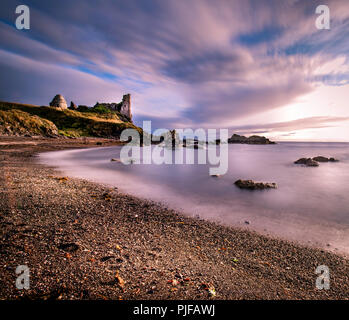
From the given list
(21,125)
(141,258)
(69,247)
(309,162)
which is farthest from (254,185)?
(21,125)

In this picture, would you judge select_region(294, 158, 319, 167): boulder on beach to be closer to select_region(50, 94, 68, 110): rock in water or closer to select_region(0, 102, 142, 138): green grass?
select_region(0, 102, 142, 138): green grass

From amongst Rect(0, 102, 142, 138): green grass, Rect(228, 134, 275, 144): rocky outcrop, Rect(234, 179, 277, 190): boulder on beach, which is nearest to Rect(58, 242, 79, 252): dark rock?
Rect(234, 179, 277, 190): boulder on beach

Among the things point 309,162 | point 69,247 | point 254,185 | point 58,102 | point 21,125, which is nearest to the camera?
point 69,247

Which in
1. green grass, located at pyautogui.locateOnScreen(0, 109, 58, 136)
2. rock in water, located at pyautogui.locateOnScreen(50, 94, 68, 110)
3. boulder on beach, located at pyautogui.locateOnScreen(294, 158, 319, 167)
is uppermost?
rock in water, located at pyautogui.locateOnScreen(50, 94, 68, 110)

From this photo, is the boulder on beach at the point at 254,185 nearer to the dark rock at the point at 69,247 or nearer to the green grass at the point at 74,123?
the dark rock at the point at 69,247

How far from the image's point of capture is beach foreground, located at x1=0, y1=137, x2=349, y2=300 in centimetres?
347

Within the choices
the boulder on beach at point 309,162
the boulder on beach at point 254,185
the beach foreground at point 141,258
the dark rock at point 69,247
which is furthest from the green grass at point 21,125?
the boulder on beach at point 309,162

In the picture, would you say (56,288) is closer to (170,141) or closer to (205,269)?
(205,269)

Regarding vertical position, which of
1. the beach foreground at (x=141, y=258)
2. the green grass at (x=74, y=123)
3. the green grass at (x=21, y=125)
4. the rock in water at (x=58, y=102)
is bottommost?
the beach foreground at (x=141, y=258)

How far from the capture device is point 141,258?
4.55m

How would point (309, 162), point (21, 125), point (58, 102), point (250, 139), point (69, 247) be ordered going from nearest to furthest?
point (69, 247)
point (309, 162)
point (21, 125)
point (58, 102)
point (250, 139)

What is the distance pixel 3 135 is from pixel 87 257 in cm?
5831

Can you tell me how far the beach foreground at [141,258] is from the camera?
3.47 m

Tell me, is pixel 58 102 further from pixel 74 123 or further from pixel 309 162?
pixel 309 162
